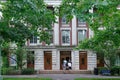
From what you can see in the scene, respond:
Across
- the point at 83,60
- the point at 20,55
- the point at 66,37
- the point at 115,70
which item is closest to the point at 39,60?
the point at 66,37

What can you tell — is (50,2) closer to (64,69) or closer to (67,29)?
(67,29)

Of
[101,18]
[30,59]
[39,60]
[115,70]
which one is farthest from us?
[39,60]

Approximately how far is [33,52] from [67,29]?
7.47m

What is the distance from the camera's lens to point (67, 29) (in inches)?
2601

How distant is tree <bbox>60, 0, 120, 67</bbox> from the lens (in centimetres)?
1497

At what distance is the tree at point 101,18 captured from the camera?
49.1ft

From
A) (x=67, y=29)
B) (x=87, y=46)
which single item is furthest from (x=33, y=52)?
(x=87, y=46)

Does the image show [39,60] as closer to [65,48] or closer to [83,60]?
[65,48]

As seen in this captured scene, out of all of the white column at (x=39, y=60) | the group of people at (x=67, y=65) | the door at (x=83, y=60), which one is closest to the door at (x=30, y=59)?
the white column at (x=39, y=60)

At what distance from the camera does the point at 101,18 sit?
937 inches

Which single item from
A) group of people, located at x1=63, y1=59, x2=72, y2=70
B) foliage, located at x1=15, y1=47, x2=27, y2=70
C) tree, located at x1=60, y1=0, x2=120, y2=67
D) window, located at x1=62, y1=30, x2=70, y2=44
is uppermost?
window, located at x1=62, y1=30, x2=70, y2=44

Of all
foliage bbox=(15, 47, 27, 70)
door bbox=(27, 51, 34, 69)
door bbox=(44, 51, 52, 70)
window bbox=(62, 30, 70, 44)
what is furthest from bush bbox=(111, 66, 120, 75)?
door bbox=(44, 51, 52, 70)

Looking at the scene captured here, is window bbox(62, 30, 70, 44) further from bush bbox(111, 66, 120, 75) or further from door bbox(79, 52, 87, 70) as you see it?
bush bbox(111, 66, 120, 75)

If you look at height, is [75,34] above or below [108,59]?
above
